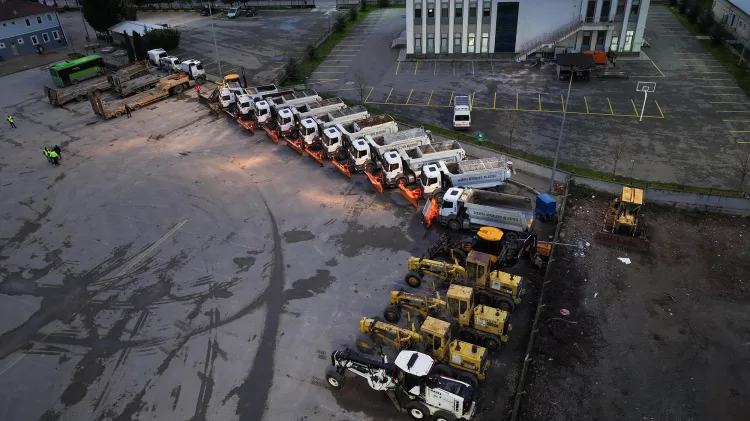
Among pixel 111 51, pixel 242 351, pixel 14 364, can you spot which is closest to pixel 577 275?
pixel 242 351

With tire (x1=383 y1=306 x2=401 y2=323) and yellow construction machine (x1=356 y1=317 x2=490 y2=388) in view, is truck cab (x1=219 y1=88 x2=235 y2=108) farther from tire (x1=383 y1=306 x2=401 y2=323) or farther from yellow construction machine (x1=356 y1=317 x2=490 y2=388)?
yellow construction machine (x1=356 y1=317 x2=490 y2=388)

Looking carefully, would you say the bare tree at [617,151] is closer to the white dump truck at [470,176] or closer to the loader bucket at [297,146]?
the white dump truck at [470,176]

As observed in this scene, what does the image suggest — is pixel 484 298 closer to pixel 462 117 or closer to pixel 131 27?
pixel 462 117

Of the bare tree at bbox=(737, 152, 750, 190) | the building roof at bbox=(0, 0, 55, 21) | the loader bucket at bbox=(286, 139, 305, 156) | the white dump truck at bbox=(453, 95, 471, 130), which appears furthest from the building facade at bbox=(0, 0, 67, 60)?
the bare tree at bbox=(737, 152, 750, 190)

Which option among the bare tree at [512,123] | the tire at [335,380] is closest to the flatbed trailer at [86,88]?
the bare tree at [512,123]

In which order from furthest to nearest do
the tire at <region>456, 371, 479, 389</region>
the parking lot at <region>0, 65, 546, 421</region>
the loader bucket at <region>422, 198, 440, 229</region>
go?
the loader bucket at <region>422, 198, 440, 229</region>, the parking lot at <region>0, 65, 546, 421</region>, the tire at <region>456, 371, 479, 389</region>

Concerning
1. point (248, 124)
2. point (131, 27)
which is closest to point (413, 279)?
point (248, 124)

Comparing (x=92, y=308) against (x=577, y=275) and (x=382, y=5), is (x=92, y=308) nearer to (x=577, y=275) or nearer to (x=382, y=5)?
(x=577, y=275)
